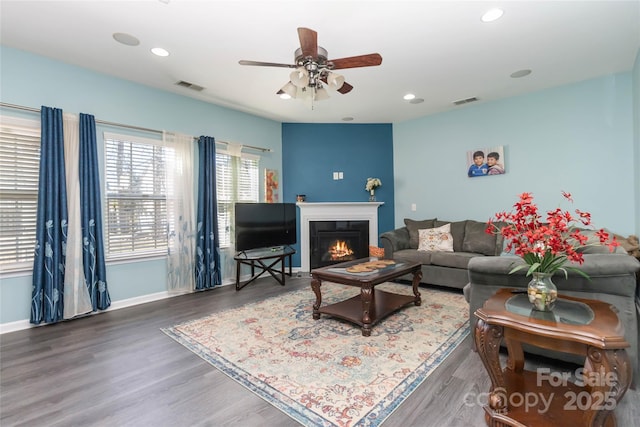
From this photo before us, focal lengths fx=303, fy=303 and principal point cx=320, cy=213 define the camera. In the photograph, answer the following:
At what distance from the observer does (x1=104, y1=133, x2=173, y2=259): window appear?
371cm

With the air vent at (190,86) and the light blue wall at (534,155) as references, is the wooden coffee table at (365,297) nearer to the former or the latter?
the light blue wall at (534,155)

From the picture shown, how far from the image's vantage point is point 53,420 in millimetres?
1710

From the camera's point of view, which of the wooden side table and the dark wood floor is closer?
the wooden side table

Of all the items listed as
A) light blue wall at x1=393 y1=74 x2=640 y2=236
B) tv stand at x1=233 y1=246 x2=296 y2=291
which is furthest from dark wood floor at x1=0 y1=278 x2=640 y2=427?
light blue wall at x1=393 y1=74 x2=640 y2=236

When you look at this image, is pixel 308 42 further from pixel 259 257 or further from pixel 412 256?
pixel 412 256

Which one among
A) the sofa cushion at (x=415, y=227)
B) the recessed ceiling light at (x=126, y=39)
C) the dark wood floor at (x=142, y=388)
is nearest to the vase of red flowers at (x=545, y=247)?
the dark wood floor at (x=142, y=388)

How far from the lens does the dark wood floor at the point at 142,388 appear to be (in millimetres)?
1703

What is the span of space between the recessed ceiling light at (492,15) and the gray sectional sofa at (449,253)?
2591 millimetres

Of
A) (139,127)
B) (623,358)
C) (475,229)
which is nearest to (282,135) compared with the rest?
(139,127)

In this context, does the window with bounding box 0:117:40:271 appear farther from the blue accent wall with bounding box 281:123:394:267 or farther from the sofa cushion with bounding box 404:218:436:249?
the sofa cushion with bounding box 404:218:436:249

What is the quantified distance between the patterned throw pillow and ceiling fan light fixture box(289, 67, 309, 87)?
10.5 feet

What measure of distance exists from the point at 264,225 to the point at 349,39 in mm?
2921

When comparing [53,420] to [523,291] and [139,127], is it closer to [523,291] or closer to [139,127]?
[523,291]

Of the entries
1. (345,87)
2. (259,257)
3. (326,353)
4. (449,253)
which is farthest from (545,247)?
(259,257)
